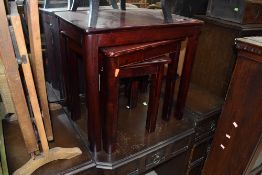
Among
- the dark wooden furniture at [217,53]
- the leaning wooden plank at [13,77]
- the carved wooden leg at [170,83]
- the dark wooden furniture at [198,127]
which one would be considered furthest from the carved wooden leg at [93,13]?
the dark wooden furniture at [217,53]

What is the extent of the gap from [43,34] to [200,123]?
1105mm

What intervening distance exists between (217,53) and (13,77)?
1.28 meters

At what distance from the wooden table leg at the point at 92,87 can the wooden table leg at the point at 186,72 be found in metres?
0.53

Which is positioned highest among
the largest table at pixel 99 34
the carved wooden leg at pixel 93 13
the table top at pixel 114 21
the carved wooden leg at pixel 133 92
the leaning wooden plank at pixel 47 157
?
the carved wooden leg at pixel 93 13

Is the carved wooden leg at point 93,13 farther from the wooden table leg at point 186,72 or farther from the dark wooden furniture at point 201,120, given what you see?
the dark wooden furniture at point 201,120

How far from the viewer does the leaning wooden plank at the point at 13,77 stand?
63cm

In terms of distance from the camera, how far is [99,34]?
776 millimetres

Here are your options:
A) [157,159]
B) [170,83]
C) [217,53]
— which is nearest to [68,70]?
[170,83]

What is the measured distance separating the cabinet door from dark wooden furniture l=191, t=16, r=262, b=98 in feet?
1.48

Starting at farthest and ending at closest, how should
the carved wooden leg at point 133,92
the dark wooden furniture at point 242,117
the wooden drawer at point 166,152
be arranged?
1. the carved wooden leg at point 133,92
2. the wooden drawer at point 166,152
3. the dark wooden furniture at point 242,117

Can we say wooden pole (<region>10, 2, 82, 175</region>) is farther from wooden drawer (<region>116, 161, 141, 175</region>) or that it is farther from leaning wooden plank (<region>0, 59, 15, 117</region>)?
leaning wooden plank (<region>0, 59, 15, 117</region>)

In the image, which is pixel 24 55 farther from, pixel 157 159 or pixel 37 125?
pixel 157 159

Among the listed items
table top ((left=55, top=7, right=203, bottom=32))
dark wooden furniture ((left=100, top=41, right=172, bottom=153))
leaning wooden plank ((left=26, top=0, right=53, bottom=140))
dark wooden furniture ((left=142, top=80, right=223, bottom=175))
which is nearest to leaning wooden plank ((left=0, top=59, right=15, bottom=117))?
leaning wooden plank ((left=26, top=0, right=53, bottom=140))

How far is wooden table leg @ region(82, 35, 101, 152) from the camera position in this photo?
78cm
